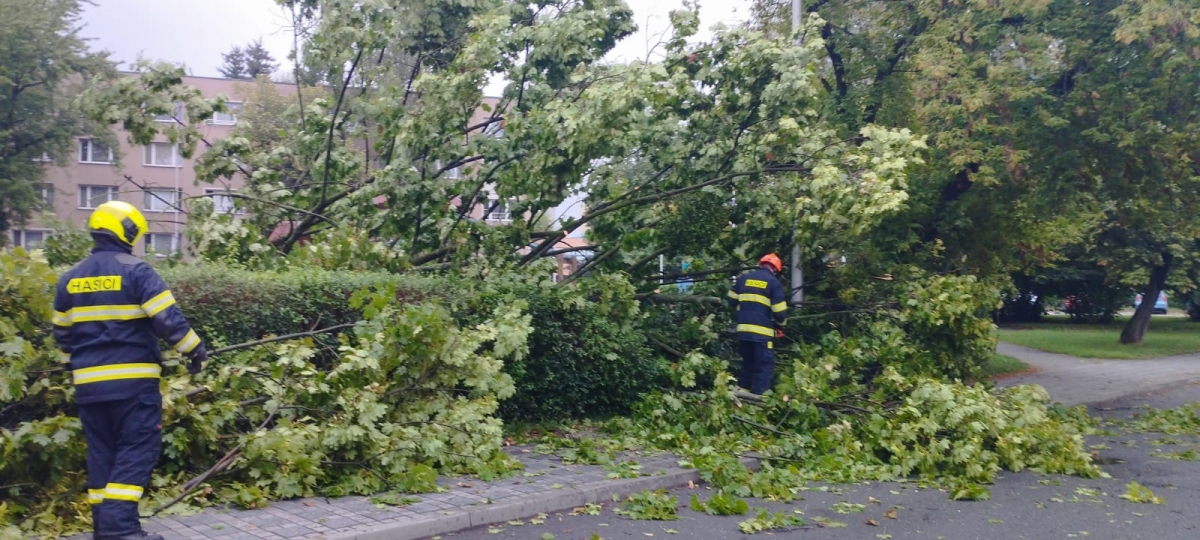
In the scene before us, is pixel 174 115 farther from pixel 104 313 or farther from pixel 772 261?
pixel 772 261

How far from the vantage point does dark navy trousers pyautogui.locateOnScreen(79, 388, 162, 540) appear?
4988mm

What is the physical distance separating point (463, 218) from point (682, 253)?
2.53m

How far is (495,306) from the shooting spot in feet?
28.7

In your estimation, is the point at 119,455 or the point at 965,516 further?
the point at 965,516

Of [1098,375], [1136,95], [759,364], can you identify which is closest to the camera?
[759,364]

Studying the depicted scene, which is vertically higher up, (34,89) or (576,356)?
(34,89)

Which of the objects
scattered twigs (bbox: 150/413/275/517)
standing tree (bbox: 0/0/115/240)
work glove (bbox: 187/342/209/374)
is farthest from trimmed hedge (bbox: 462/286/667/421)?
standing tree (bbox: 0/0/115/240)

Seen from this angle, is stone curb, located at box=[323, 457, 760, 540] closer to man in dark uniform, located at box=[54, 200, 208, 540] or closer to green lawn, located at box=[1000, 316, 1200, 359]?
man in dark uniform, located at box=[54, 200, 208, 540]

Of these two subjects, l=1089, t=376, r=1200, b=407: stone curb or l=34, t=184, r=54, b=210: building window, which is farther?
l=34, t=184, r=54, b=210: building window

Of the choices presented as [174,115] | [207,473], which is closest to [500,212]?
[174,115]

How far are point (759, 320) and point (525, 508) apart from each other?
4.21m

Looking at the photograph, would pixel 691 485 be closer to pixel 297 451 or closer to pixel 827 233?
pixel 297 451

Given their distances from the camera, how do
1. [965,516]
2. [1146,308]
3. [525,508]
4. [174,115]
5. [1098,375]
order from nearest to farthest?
1. [525,508]
2. [965,516]
3. [174,115]
4. [1098,375]
5. [1146,308]

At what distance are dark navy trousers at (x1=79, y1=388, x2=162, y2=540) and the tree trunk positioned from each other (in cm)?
2738
